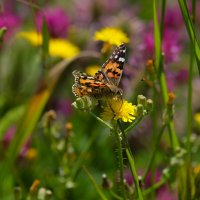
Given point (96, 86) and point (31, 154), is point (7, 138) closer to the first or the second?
point (31, 154)

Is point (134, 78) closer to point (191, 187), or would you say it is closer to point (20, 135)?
point (20, 135)

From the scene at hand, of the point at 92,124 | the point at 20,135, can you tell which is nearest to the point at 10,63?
the point at 92,124

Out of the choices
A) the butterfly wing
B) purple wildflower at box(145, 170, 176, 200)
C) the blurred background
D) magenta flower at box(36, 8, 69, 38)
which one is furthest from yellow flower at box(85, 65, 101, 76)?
the butterfly wing

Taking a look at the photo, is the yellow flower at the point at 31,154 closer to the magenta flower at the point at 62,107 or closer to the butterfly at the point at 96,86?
the magenta flower at the point at 62,107

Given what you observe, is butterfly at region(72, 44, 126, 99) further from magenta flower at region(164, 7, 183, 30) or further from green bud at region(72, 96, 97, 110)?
magenta flower at region(164, 7, 183, 30)

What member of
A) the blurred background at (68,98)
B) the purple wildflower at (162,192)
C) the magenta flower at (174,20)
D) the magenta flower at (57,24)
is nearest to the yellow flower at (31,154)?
the blurred background at (68,98)

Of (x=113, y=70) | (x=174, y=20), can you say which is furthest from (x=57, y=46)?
(x=113, y=70)
